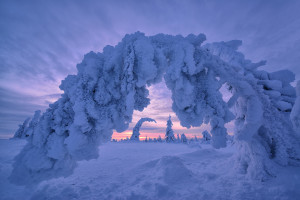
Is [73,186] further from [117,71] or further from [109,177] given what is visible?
[117,71]

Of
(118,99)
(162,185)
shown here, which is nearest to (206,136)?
(162,185)

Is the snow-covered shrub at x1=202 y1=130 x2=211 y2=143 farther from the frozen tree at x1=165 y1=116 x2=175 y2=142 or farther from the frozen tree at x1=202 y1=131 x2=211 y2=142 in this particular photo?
the frozen tree at x1=165 y1=116 x2=175 y2=142

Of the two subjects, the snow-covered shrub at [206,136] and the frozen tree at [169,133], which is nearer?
the snow-covered shrub at [206,136]

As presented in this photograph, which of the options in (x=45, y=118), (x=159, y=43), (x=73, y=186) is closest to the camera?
(x=45, y=118)

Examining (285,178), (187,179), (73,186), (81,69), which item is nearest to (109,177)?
(73,186)

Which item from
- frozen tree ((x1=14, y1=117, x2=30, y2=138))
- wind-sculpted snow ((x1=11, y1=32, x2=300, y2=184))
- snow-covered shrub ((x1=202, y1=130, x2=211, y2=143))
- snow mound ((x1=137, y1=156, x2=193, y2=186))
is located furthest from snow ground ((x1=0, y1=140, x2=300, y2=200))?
frozen tree ((x1=14, y1=117, x2=30, y2=138))

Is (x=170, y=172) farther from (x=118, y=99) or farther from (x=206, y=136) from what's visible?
(x=206, y=136)

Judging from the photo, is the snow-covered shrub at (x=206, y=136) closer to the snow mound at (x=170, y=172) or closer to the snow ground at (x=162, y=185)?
the snow ground at (x=162, y=185)

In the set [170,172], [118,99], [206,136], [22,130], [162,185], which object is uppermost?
[118,99]

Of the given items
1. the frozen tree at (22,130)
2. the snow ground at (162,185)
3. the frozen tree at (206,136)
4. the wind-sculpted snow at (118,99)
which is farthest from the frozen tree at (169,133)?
the frozen tree at (22,130)

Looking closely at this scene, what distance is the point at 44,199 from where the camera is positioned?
4.26m

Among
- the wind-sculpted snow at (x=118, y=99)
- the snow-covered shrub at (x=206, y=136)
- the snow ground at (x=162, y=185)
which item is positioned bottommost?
the snow ground at (x=162, y=185)

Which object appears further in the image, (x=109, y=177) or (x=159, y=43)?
(x=109, y=177)

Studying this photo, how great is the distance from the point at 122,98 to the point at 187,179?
416 centimetres
